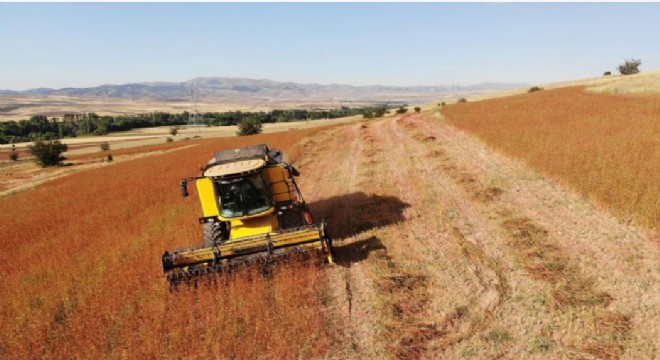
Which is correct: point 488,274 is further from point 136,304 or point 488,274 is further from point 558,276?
point 136,304

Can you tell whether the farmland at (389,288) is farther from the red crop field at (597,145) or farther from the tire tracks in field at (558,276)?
the red crop field at (597,145)

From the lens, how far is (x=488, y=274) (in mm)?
8125

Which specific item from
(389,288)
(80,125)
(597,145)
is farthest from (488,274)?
(80,125)

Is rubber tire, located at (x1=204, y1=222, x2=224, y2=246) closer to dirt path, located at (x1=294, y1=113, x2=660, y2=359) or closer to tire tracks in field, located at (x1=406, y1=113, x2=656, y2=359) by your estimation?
dirt path, located at (x1=294, y1=113, x2=660, y2=359)

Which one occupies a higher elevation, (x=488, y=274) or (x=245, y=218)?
(x=245, y=218)

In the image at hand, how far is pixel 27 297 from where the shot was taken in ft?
30.1

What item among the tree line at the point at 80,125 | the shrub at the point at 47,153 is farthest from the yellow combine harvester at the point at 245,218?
the tree line at the point at 80,125

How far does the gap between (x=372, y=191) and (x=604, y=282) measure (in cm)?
875

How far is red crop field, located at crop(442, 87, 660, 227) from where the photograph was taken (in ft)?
35.1

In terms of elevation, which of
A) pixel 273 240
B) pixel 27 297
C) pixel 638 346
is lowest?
pixel 27 297

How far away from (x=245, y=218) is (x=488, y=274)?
5.59 meters

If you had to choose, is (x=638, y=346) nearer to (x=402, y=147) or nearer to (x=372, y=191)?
(x=372, y=191)

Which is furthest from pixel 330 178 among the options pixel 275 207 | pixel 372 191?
pixel 275 207

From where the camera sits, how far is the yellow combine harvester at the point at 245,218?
8781mm
